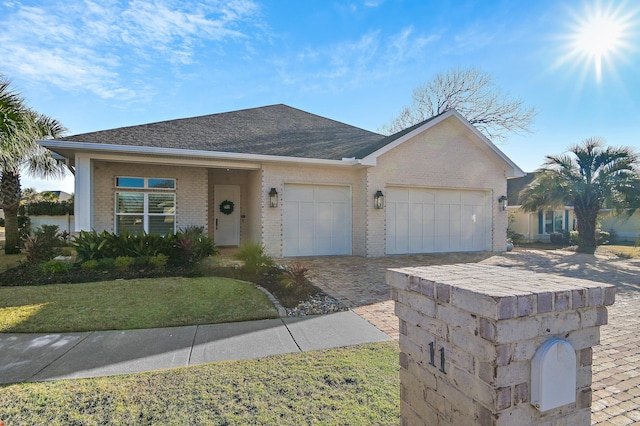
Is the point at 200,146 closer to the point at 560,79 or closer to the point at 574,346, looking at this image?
the point at 574,346

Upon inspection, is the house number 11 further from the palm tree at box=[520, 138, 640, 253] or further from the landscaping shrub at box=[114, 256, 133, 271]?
the palm tree at box=[520, 138, 640, 253]

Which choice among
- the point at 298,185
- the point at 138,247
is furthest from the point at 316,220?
the point at 138,247

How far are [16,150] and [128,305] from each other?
4.63 meters

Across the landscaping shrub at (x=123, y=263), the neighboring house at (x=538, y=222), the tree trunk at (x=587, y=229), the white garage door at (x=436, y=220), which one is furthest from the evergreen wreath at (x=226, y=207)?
the neighboring house at (x=538, y=222)

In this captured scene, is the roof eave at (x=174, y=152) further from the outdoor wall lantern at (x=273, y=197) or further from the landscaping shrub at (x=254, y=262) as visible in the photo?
the landscaping shrub at (x=254, y=262)

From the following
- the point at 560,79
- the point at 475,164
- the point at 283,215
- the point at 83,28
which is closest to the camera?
the point at 83,28

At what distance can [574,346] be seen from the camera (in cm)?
161

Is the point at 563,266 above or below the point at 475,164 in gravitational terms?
below

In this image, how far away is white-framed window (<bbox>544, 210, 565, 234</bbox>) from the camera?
829 inches

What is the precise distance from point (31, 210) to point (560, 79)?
24.2 meters

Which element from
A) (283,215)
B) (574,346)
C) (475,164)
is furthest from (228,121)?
(574,346)

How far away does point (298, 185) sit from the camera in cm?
1117

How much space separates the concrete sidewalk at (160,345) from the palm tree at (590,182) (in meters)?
14.5

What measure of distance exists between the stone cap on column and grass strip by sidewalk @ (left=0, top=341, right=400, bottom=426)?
1416 millimetres
